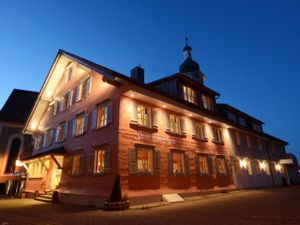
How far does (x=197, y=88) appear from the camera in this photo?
19.7 m

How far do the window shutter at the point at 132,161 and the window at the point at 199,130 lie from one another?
6.88 m

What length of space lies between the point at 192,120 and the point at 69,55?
11.9 meters

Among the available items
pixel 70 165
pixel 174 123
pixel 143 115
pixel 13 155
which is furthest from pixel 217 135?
pixel 13 155

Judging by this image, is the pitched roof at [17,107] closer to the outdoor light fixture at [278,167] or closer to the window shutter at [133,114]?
the window shutter at [133,114]

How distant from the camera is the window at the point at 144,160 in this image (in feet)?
39.6

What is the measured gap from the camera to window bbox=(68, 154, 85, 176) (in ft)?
44.8

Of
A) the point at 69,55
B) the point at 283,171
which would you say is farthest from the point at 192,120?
the point at 283,171

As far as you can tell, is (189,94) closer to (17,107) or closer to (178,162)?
(178,162)

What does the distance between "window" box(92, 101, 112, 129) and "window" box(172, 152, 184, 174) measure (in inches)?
213

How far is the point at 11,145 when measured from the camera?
2720 cm

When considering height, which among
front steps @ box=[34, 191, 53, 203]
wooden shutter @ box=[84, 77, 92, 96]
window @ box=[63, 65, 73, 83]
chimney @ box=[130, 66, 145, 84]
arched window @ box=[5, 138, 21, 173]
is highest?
window @ box=[63, 65, 73, 83]

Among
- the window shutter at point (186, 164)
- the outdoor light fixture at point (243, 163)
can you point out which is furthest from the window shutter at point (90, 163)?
the outdoor light fixture at point (243, 163)

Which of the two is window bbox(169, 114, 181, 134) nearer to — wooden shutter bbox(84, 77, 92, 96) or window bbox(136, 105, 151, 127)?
window bbox(136, 105, 151, 127)

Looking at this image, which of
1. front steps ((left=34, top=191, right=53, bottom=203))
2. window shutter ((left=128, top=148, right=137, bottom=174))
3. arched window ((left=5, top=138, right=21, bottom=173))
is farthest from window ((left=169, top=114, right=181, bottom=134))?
arched window ((left=5, top=138, right=21, bottom=173))
